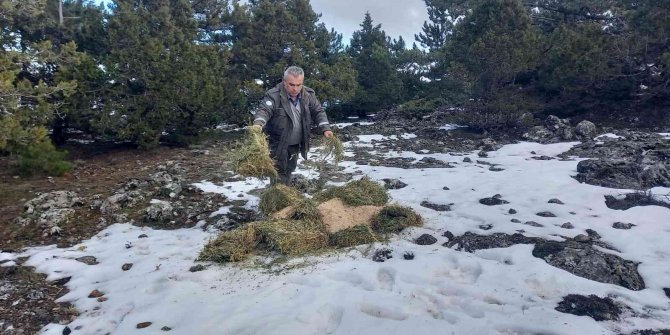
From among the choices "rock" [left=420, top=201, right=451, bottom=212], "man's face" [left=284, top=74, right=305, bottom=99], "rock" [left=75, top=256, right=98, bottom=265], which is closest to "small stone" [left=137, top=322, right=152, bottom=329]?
"rock" [left=75, top=256, right=98, bottom=265]

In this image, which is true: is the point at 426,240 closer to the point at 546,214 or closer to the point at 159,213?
the point at 546,214

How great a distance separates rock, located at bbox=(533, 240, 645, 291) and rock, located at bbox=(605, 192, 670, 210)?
167cm

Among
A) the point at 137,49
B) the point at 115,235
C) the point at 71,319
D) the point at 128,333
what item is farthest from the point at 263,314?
the point at 137,49

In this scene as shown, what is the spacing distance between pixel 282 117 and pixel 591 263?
409cm

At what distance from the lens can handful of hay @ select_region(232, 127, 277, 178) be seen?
5820 millimetres

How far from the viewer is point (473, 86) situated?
1401 centimetres

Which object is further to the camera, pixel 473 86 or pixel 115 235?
pixel 473 86

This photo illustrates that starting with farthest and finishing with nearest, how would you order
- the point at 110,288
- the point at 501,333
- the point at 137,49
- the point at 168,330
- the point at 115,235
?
the point at 137,49 → the point at 115,235 → the point at 110,288 → the point at 168,330 → the point at 501,333

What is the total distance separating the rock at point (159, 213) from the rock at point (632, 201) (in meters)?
6.37

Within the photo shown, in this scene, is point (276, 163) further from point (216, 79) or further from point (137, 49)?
point (216, 79)

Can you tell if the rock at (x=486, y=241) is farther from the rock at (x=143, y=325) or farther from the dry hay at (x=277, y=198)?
the rock at (x=143, y=325)

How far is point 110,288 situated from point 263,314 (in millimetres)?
1880

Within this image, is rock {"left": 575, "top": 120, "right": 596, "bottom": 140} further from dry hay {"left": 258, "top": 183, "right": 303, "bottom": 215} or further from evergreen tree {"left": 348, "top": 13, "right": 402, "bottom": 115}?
dry hay {"left": 258, "top": 183, "right": 303, "bottom": 215}

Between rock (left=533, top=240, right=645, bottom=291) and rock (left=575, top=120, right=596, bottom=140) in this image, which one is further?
rock (left=575, top=120, right=596, bottom=140)
